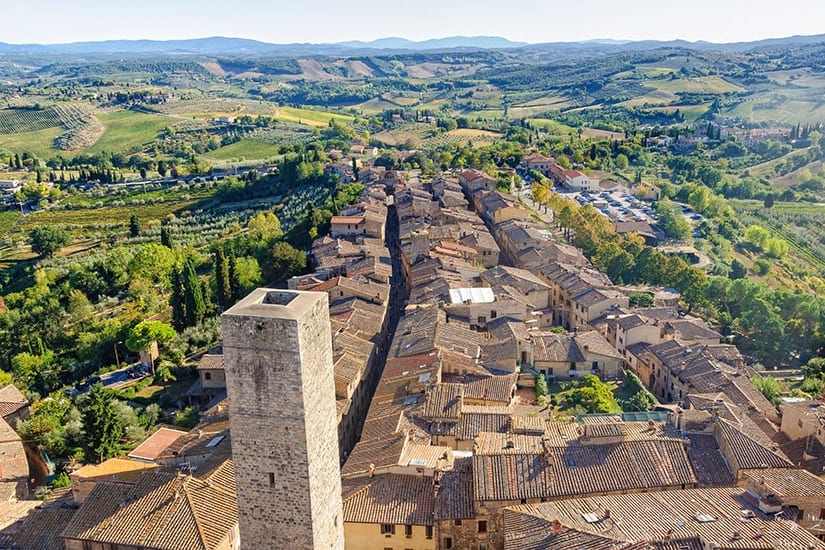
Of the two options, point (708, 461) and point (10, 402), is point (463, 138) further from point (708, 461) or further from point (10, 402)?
point (708, 461)

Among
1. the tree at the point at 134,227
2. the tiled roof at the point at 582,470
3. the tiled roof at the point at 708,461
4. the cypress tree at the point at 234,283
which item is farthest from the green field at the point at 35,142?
the tiled roof at the point at 708,461

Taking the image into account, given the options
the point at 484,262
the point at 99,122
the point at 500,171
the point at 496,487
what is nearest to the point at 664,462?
the point at 496,487

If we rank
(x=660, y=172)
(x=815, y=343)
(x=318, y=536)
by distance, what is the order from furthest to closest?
(x=660, y=172) < (x=815, y=343) < (x=318, y=536)

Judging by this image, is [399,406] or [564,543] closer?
[564,543]

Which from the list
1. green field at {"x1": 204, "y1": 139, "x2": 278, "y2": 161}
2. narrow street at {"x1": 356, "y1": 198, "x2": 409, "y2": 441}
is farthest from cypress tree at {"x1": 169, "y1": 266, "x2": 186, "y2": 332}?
green field at {"x1": 204, "y1": 139, "x2": 278, "y2": 161}

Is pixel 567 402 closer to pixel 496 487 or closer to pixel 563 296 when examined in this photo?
pixel 496 487

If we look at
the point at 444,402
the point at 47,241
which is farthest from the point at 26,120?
the point at 444,402
